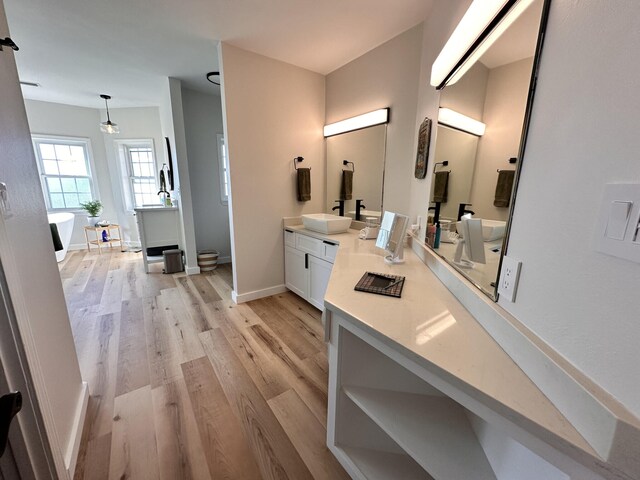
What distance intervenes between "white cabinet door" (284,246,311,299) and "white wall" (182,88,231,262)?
1902 mm

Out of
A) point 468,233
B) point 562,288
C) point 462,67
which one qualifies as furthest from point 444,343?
point 462,67

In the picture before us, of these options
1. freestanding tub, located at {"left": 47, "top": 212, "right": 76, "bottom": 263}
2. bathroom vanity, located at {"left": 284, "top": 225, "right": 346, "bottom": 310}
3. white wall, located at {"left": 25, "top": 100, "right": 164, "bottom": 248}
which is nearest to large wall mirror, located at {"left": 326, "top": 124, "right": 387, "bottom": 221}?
bathroom vanity, located at {"left": 284, "top": 225, "right": 346, "bottom": 310}

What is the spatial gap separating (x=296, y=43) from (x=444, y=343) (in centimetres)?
278

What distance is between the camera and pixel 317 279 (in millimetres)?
2631

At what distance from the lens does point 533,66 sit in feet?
2.33

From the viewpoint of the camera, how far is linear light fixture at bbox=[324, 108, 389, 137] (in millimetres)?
2390

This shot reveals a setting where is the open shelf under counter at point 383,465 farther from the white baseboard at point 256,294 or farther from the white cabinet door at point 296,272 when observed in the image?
the white baseboard at point 256,294

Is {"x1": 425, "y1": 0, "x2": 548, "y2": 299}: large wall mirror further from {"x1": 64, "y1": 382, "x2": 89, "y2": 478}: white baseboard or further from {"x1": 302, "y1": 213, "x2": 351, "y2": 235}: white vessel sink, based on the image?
{"x1": 64, "y1": 382, "x2": 89, "y2": 478}: white baseboard

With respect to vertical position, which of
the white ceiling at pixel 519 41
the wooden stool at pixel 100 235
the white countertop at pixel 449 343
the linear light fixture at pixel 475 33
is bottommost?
the wooden stool at pixel 100 235

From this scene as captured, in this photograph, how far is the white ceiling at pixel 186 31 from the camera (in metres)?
1.91

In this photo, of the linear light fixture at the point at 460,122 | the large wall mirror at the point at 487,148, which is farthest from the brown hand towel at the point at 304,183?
the large wall mirror at the point at 487,148

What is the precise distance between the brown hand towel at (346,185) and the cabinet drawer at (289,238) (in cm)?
75

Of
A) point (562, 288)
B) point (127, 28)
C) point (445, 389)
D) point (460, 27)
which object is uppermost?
point (127, 28)

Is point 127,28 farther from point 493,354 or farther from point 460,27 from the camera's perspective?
point 493,354
